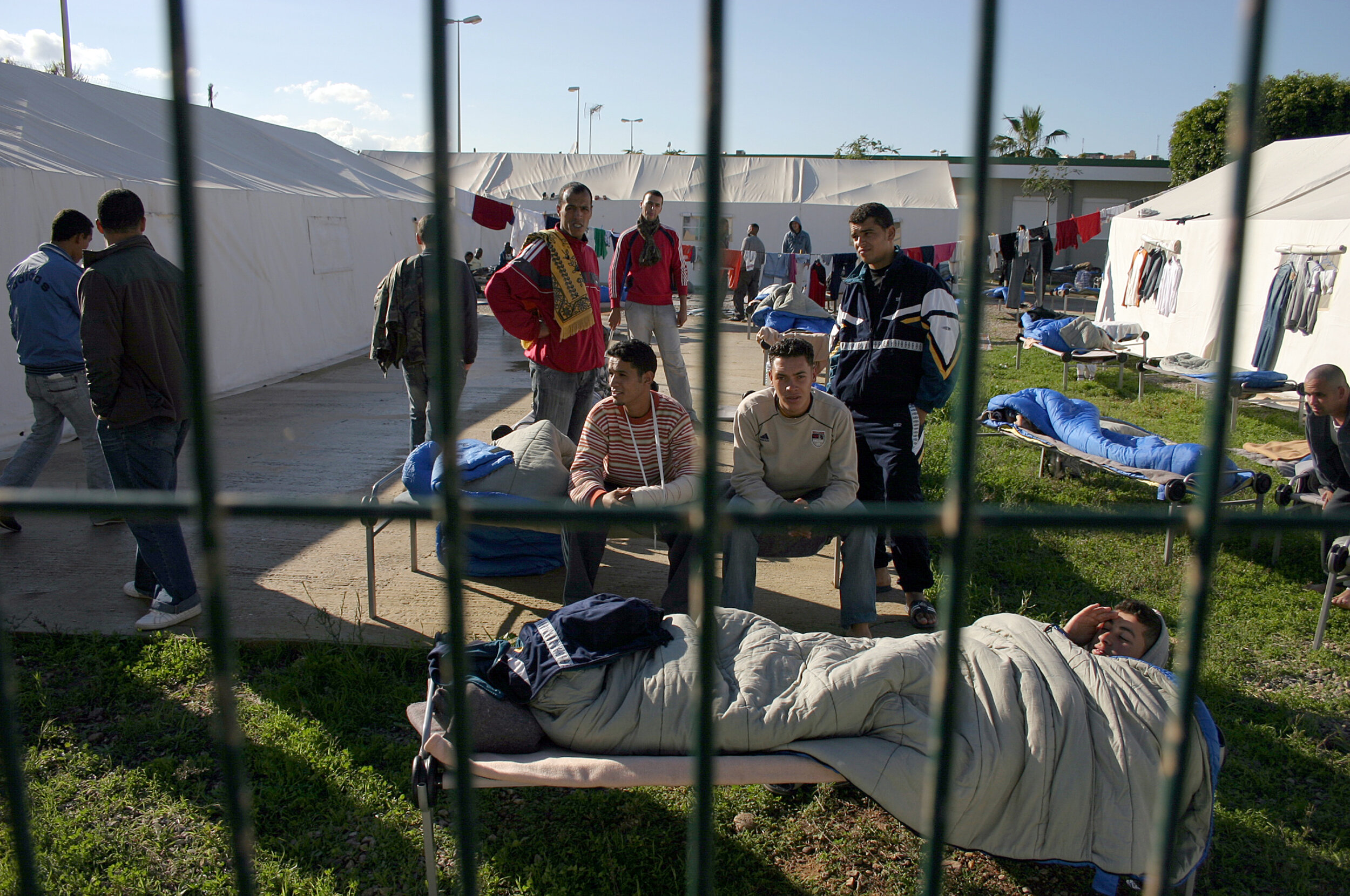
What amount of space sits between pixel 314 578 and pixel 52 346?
1.71m

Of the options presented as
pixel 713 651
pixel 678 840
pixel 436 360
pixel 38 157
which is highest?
pixel 38 157

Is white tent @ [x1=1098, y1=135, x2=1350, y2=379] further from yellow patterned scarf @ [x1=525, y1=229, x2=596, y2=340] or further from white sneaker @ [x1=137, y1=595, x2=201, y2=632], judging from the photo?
white sneaker @ [x1=137, y1=595, x2=201, y2=632]

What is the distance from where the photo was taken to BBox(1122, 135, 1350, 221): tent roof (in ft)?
28.9

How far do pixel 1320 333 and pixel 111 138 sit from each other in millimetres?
10919

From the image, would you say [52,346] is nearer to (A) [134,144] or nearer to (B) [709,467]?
(B) [709,467]

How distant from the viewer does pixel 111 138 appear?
7.88 meters

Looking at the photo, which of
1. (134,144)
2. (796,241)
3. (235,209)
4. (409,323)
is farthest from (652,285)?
(796,241)

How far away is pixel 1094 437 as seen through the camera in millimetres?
5422

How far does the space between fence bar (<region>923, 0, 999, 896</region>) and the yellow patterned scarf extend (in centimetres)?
378

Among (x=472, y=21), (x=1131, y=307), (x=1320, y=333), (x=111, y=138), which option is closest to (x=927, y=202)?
(x=1131, y=307)

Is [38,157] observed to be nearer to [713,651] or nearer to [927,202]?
[713,651]

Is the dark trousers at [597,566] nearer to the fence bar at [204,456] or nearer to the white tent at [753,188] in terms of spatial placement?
the fence bar at [204,456]

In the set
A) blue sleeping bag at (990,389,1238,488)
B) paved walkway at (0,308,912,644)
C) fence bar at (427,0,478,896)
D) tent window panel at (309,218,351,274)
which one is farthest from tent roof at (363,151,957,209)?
fence bar at (427,0,478,896)

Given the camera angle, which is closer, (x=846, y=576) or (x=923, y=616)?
(x=846, y=576)
